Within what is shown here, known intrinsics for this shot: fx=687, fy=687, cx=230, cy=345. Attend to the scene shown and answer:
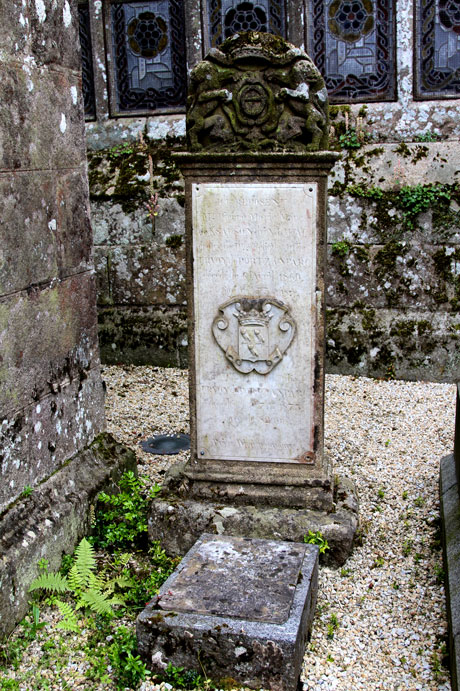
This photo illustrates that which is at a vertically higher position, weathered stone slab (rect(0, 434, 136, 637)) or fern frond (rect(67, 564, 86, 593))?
weathered stone slab (rect(0, 434, 136, 637))

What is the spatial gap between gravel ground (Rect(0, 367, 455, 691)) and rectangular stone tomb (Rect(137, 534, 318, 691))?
0.63ft

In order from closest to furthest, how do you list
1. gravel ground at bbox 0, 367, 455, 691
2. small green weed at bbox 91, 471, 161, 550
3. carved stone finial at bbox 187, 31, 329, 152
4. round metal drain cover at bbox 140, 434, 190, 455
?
gravel ground at bbox 0, 367, 455, 691, carved stone finial at bbox 187, 31, 329, 152, small green weed at bbox 91, 471, 161, 550, round metal drain cover at bbox 140, 434, 190, 455

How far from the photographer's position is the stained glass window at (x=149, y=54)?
8.15 meters

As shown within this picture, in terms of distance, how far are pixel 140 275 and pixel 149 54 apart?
2.78 metres

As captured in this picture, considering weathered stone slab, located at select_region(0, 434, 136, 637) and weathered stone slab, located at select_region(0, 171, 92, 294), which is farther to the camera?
weathered stone slab, located at select_region(0, 171, 92, 294)

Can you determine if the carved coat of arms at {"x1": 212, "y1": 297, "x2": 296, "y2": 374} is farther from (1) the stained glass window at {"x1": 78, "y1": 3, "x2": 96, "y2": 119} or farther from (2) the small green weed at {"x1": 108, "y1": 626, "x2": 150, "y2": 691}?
(1) the stained glass window at {"x1": 78, "y1": 3, "x2": 96, "y2": 119}

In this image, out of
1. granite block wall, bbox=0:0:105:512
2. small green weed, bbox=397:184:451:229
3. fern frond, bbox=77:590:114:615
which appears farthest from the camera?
small green weed, bbox=397:184:451:229

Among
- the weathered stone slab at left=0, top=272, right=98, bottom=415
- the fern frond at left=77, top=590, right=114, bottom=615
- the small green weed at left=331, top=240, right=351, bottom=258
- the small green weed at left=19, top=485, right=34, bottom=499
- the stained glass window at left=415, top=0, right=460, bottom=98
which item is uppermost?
the stained glass window at left=415, top=0, right=460, bottom=98

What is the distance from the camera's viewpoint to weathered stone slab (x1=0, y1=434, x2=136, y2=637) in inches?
137

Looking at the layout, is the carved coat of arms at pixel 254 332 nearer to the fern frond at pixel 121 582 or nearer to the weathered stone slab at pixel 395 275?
the fern frond at pixel 121 582

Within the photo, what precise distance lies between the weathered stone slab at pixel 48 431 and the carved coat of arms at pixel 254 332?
3.46 ft

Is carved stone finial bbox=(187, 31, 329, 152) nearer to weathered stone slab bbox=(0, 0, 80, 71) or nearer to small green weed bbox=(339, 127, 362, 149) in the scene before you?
weathered stone slab bbox=(0, 0, 80, 71)

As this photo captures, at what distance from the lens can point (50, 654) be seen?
3.25 metres

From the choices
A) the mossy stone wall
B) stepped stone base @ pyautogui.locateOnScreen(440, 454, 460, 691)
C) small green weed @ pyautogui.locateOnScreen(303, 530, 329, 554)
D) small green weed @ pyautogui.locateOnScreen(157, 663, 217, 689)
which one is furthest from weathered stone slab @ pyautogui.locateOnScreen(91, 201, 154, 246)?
small green weed @ pyautogui.locateOnScreen(157, 663, 217, 689)
